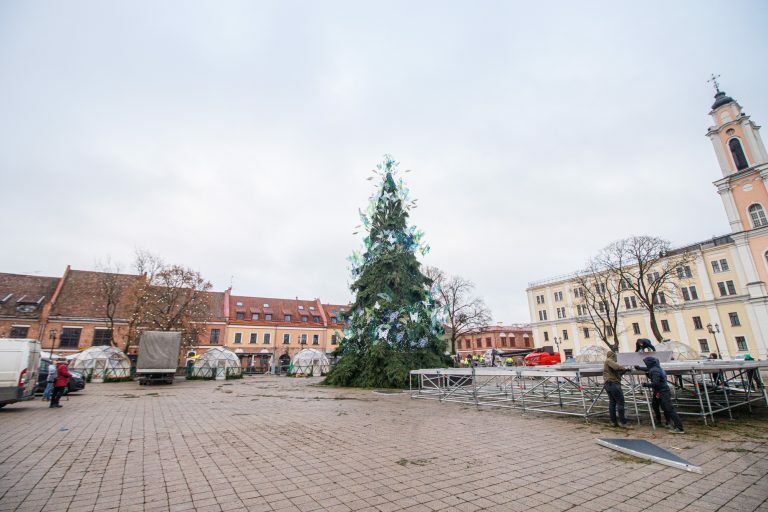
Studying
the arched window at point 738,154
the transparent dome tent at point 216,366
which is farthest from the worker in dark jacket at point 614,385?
the arched window at point 738,154

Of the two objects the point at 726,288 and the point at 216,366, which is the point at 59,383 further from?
the point at 726,288

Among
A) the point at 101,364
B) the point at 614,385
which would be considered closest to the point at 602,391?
the point at 614,385

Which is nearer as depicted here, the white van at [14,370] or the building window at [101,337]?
Answer: the white van at [14,370]

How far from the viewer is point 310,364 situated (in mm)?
39625

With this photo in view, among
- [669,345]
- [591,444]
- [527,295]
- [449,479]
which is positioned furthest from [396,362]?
[527,295]

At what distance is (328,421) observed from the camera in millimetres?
9938

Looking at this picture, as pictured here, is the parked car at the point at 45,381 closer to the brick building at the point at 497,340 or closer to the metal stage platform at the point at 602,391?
the metal stage platform at the point at 602,391

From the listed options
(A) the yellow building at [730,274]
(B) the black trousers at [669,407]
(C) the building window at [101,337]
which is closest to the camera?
(B) the black trousers at [669,407]

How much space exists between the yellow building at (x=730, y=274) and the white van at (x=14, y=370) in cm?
5734

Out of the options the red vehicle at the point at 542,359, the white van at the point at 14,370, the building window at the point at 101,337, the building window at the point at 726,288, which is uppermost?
the building window at the point at 726,288

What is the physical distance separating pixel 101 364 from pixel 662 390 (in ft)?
129

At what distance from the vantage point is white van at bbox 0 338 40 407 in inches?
476

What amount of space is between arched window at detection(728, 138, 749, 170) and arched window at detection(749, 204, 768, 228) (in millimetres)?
5243

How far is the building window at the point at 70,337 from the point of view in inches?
1571
